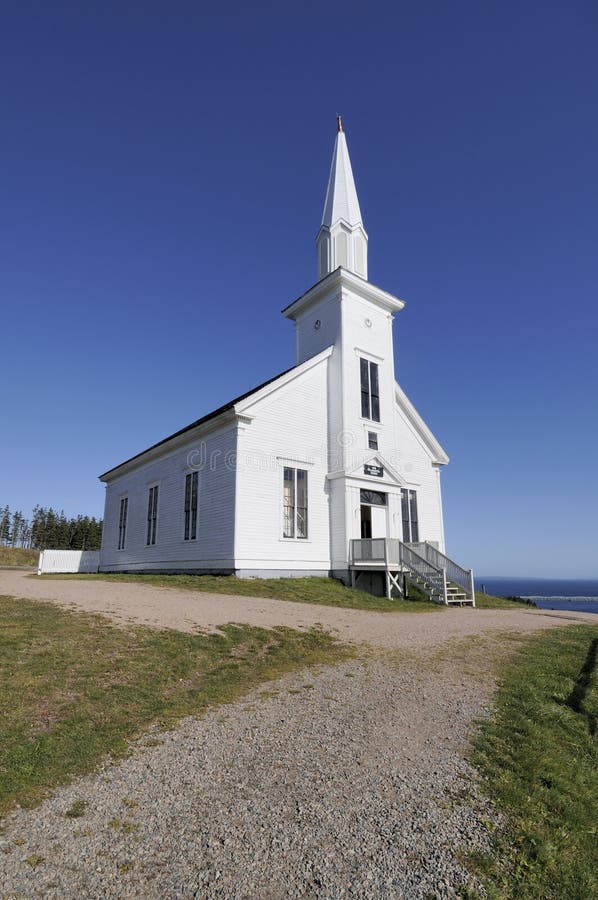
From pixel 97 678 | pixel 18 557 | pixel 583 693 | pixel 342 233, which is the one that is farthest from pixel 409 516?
pixel 18 557

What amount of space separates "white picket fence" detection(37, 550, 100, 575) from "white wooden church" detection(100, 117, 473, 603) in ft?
15.1

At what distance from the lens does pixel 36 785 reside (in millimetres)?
4289

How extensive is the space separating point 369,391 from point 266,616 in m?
14.2

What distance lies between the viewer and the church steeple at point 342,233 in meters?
25.6

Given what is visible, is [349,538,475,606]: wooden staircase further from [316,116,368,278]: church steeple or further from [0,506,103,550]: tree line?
[0,506,103,550]: tree line

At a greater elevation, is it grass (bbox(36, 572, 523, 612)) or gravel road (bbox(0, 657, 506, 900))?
grass (bbox(36, 572, 523, 612))

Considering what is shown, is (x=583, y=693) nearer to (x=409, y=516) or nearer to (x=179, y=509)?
(x=179, y=509)

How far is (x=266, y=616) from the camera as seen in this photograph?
39.7 ft

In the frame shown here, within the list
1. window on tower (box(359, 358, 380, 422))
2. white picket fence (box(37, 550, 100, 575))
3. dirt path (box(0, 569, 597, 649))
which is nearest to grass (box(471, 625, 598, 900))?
dirt path (box(0, 569, 597, 649))

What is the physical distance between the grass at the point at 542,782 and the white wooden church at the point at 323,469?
11502 millimetres

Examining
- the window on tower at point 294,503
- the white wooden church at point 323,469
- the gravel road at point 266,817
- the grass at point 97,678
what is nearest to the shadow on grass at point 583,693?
the gravel road at point 266,817

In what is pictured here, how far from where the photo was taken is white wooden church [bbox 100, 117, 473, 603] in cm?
2011

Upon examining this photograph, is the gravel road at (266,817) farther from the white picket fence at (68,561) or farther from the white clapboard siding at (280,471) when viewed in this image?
the white picket fence at (68,561)

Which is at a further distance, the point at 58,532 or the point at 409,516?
the point at 58,532
